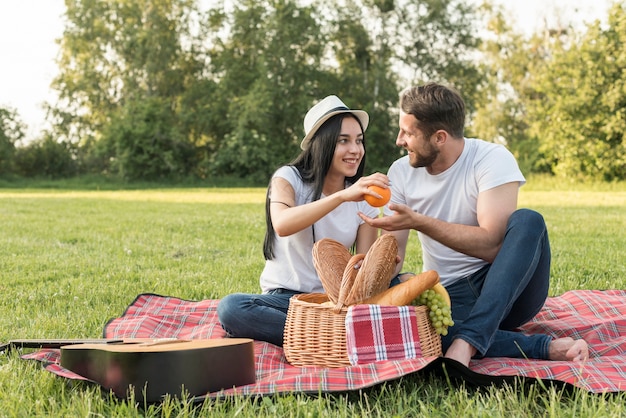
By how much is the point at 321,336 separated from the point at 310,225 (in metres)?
0.72

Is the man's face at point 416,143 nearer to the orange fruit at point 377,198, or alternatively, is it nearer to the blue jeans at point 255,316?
the orange fruit at point 377,198

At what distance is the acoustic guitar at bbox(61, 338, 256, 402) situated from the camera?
2527 millimetres

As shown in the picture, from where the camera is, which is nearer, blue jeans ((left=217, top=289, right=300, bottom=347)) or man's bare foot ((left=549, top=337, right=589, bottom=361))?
man's bare foot ((left=549, top=337, right=589, bottom=361))

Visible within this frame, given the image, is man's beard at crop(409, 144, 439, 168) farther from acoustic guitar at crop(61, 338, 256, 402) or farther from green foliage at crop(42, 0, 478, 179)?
green foliage at crop(42, 0, 478, 179)

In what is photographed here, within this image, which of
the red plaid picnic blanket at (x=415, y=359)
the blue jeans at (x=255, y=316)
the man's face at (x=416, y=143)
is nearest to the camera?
the red plaid picnic blanket at (x=415, y=359)

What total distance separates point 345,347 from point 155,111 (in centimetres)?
2896

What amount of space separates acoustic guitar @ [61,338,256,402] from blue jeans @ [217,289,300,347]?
27.6 inches

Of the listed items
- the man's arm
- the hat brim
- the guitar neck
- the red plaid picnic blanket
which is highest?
the hat brim

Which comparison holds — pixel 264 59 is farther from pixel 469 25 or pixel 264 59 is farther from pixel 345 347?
pixel 345 347

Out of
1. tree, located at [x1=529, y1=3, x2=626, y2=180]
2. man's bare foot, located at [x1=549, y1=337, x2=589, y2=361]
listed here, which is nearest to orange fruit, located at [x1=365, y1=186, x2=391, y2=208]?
man's bare foot, located at [x1=549, y1=337, x2=589, y2=361]

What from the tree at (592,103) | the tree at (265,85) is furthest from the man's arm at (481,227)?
the tree at (265,85)

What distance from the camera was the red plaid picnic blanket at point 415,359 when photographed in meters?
2.71

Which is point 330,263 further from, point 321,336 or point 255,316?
point 255,316

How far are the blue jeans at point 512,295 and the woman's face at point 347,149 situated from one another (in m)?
0.93
